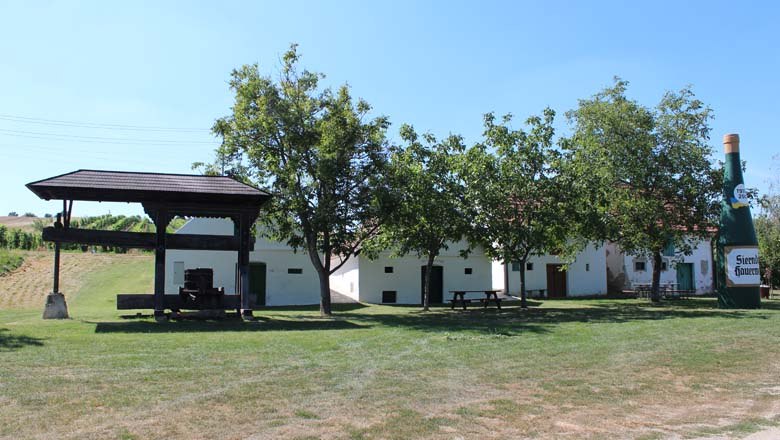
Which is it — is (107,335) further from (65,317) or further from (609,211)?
(609,211)

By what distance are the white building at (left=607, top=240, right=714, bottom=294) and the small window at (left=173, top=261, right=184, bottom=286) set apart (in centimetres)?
2599

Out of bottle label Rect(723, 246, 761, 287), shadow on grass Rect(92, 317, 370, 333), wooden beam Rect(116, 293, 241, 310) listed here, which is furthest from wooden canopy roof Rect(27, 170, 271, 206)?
bottle label Rect(723, 246, 761, 287)

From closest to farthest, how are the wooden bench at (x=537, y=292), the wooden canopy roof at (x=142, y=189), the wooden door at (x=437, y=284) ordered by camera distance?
1. the wooden canopy roof at (x=142, y=189)
2. the wooden door at (x=437, y=284)
3. the wooden bench at (x=537, y=292)

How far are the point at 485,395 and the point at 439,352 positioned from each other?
3888 mm

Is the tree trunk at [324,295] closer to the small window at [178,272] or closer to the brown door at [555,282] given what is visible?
the small window at [178,272]

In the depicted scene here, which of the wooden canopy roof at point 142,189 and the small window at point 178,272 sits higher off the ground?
the wooden canopy roof at point 142,189

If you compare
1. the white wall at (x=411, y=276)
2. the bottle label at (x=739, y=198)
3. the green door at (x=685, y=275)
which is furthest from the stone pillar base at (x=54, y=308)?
the green door at (x=685, y=275)

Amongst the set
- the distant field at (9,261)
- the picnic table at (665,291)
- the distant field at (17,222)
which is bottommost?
the picnic table at (665,291)

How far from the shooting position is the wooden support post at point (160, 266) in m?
17.5

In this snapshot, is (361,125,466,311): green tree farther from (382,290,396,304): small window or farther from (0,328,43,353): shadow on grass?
(0,328,43,353): shadow on grass

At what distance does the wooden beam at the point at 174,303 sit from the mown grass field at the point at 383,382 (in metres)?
1.72

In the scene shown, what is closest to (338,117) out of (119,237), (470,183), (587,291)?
(470,183)

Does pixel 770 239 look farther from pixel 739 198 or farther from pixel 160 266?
pixel 160 266

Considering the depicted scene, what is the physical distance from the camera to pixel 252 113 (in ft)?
69.3
